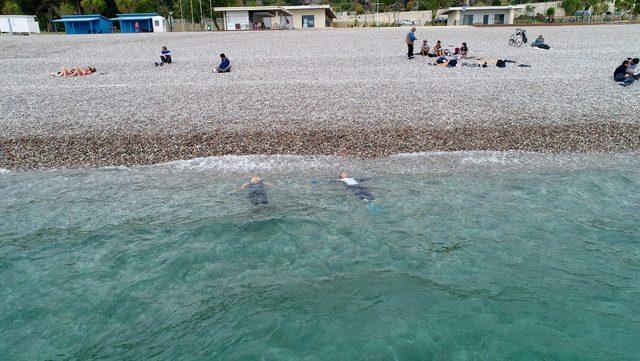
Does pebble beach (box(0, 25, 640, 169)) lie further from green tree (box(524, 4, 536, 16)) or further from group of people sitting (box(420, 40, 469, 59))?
green tree (box(524, 4, 536, 16))

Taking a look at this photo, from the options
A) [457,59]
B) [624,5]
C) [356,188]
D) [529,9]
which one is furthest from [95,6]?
[624,5]

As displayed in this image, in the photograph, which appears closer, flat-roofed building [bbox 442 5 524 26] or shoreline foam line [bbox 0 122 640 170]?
shoreline foam line [bbox 0 122 640 170]

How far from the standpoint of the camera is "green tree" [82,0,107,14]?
6362cm

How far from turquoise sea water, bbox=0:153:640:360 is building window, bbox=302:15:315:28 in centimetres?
5012

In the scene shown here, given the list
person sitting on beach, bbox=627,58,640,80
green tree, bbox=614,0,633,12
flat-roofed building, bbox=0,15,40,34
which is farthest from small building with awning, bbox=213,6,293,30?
green tree, bbox=614,0,633,12

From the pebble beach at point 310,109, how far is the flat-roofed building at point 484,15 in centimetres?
3766

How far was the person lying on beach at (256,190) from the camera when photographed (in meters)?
10.2

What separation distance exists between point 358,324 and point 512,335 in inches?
83.6

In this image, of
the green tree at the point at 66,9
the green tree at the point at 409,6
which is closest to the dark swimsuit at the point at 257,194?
the green tree at the point at 66,9

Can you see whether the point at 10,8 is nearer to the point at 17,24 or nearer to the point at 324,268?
the point at 17,24

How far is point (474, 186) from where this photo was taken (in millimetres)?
10961

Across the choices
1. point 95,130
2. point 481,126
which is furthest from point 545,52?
point 95,130

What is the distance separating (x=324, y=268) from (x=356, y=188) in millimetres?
3403

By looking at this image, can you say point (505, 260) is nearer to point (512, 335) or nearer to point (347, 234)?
point (512, 335)
